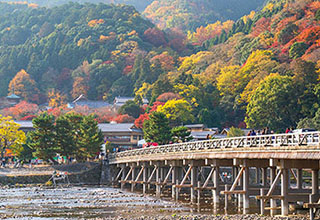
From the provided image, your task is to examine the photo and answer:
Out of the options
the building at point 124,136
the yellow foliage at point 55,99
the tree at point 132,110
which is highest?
the yellow foliage at point 55,99

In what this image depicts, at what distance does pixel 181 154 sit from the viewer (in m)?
41.2

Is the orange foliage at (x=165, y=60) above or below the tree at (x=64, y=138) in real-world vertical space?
above

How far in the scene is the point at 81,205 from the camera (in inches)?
1526

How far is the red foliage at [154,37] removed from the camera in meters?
161

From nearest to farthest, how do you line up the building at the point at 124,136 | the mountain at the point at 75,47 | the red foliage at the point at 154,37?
the building at the point at 124,136
the mountain at the point at 75,47
the red foliage at the point at 154,37

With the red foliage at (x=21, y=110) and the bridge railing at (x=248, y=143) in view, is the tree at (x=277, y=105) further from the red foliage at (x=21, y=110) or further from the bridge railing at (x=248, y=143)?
the red foliage at (x=21, y=110)

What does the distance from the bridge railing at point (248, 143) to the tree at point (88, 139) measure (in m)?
13.7

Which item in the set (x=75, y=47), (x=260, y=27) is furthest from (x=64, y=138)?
(x=75, y=47)

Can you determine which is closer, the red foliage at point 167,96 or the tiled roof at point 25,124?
the tiled roof at point 25,124

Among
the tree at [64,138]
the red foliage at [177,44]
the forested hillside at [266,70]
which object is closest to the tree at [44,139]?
the tree at [64,138]

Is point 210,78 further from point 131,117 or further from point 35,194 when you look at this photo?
point 35,194

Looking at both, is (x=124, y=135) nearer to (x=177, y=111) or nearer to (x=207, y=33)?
(x=177, y=111)

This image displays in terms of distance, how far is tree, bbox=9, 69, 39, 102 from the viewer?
459 ft

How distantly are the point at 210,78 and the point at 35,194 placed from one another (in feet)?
212
